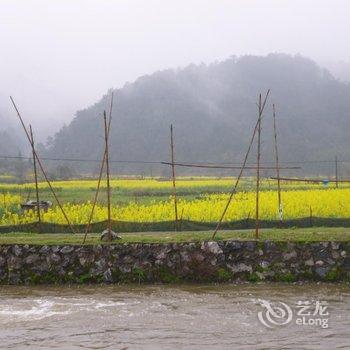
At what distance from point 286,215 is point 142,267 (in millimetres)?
6888

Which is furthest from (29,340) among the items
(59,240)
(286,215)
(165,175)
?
(165,175)

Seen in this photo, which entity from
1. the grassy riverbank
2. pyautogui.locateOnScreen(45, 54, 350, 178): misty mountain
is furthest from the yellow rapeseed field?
pyautogui.locateOnScreen(45, 54, 350, 178): misty mountain

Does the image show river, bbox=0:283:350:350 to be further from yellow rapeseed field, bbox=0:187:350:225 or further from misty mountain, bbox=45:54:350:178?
misty mountain, bbox=45:54:350:178

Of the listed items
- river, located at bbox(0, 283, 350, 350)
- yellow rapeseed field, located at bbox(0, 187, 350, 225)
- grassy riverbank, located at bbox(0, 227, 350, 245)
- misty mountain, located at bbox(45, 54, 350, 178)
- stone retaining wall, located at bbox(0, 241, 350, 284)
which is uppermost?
misty mountain, located at bbox(45, 54, 350, 178)

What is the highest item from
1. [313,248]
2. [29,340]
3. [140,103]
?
[140,103]

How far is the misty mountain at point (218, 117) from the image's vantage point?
70.2 m

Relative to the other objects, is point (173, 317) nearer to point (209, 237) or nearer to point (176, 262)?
point (176, 262)

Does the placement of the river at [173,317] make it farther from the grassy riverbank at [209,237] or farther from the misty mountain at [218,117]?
the misty mountain at [218,117]

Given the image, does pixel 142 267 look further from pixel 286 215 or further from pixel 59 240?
pixel 286 215

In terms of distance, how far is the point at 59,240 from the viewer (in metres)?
12.9

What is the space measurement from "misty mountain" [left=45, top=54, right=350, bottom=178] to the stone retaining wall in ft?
166

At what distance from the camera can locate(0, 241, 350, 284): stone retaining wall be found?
38.3 ft

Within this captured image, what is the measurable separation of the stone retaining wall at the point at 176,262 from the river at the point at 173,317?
1.36 ft

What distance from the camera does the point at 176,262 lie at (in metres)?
12.0
